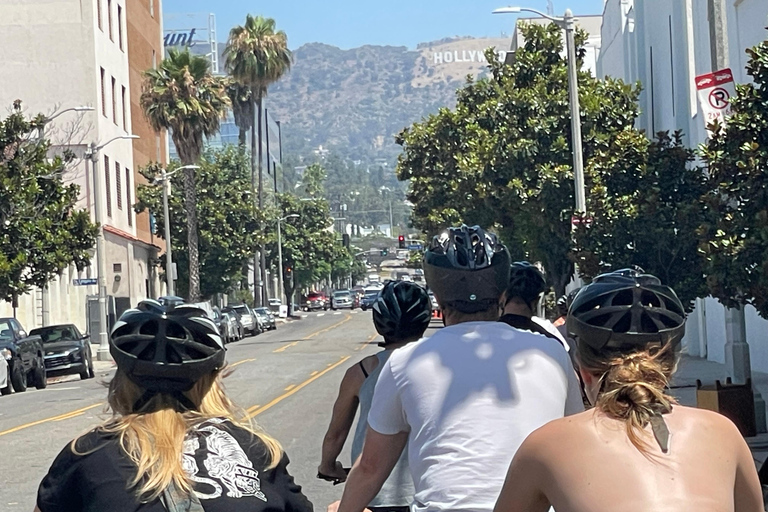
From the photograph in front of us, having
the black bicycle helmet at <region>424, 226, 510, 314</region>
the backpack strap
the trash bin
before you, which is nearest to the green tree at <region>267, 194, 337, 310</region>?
the trash bin

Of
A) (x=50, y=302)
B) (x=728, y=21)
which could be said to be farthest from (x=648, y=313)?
(x=50, y=302)

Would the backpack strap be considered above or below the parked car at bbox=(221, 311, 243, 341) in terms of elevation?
above

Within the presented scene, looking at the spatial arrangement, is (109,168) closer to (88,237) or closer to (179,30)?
(88,237)

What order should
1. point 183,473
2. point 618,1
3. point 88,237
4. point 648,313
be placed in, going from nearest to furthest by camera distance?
point 183,473, point 648,313, point 88,237, point 618,1

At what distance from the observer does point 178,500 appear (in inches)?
126

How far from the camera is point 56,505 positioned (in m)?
3.33

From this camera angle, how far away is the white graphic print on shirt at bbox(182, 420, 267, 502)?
3.25 m

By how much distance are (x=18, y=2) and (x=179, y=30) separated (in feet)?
412

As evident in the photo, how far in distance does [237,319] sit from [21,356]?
26998mm

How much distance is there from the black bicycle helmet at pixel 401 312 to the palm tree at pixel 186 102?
44.5 metres

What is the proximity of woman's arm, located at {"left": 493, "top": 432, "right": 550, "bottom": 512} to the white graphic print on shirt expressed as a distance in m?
0.68

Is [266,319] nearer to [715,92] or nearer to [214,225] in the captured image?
[214,225]

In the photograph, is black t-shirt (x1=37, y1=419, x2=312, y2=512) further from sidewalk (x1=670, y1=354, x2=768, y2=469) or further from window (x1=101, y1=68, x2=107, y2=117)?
window (x1=101, y1=68, x2=107, y2=117)

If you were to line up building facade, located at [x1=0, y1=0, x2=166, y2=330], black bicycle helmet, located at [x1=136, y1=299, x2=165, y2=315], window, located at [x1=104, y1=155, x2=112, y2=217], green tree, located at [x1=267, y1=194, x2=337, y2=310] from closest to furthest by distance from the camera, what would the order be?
black bicycle helmet, located at [x1=136, y1=299, x2=165, y2=315] < building facade, located at [x1=0, y1=0, x2=166, y2=330] < window, located at [x1=104, y1=155, x2=112, y2=217] < green tree, located at [x1=267, y1=194, x2=337, y2=310]
